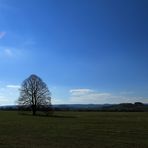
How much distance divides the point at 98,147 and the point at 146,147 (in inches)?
117

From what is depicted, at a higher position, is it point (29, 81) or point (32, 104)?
point (29, 81)

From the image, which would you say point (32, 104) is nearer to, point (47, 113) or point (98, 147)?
point (47, 113)

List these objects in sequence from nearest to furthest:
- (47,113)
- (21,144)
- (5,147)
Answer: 1. (5,147)
2. (21,144)
3. (47,113)

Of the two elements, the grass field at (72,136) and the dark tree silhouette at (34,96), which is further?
the dark tree silhouette at (34,96)

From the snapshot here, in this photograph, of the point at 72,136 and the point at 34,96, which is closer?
the point at 72,136

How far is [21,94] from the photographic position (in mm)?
87312

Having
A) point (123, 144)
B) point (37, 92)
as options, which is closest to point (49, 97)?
point (37, 92)

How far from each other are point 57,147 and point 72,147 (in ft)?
2.91

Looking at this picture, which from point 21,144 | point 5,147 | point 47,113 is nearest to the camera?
point 5,147

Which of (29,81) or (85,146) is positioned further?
(29,81)

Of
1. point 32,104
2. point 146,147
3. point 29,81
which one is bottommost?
point 146,147

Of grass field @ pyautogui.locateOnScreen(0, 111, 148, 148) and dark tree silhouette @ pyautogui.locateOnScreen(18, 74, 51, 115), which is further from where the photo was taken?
dark tree silhouette @ pyautogui.locateOnScreen(18, 74, 51, 115)

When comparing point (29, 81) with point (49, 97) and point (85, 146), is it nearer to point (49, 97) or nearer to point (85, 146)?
point (49, 97)

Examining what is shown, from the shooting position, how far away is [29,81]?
87.9 metres
